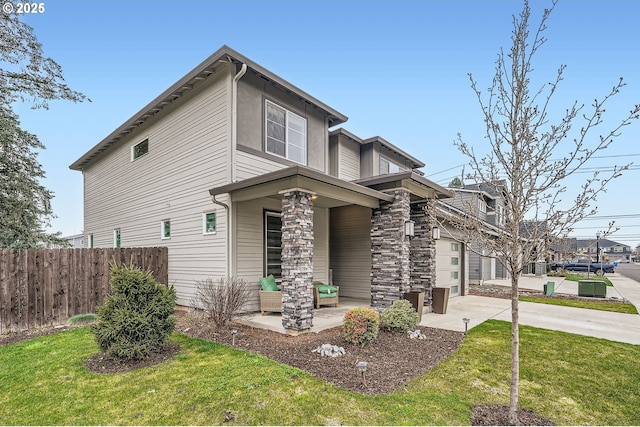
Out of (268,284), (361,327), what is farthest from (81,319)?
(361,327)

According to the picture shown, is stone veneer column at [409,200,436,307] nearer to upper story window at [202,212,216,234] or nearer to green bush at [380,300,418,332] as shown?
green bush at [380,300,418,332]

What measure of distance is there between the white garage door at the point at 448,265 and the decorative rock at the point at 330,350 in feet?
23.2

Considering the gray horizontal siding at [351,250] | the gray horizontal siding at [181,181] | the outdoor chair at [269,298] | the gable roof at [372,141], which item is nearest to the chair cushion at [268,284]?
the outdoor chair at [269,298]

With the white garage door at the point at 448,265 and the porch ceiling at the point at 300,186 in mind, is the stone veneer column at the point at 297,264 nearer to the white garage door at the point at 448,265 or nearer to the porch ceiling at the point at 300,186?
the porch ceiling at the point at 300,186

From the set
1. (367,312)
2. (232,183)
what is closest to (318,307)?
(367,312)

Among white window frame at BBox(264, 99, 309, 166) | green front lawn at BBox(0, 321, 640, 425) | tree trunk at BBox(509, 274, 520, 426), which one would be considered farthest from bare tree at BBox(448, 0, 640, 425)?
white window frame at BBox(264, 99, 309, 166)

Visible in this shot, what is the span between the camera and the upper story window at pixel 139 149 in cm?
1067

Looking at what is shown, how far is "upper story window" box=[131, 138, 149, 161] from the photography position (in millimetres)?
10672

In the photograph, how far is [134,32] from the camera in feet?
31.3

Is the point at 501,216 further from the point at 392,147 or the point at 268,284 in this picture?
the point at 392,147

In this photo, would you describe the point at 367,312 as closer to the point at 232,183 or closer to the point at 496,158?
the point at 496,158

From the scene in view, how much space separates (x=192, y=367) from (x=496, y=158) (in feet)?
15.5

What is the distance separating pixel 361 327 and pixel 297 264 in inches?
66.0

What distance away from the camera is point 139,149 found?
11.0 metres
